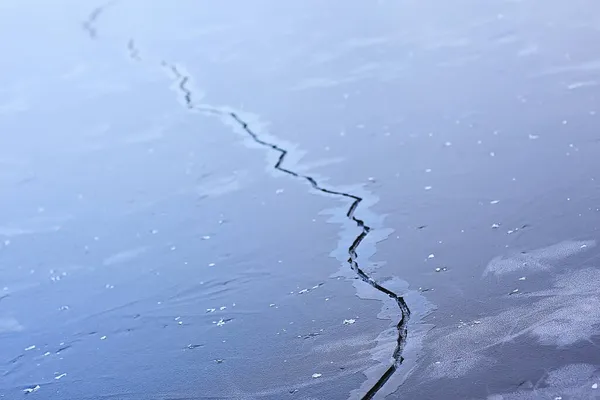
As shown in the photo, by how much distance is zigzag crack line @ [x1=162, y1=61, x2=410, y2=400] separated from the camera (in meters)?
2.66

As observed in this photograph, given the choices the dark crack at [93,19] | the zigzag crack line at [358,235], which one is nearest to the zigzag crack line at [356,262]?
the zigzag crack line at [358,235]

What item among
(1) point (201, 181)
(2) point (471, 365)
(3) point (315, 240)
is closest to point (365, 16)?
(1) point (201, 181)

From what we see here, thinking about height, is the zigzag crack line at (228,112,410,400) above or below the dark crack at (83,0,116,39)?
above

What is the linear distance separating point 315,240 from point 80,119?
123 inches

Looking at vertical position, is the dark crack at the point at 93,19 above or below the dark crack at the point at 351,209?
below

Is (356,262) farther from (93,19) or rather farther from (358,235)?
(93,19)

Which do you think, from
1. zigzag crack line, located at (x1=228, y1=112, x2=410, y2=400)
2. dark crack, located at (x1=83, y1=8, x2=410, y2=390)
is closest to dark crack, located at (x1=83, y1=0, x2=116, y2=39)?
dark crack, located at (x1=83, y1=8, x2=410, y2=390)

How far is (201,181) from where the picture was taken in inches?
190

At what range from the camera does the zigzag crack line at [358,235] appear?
266cm

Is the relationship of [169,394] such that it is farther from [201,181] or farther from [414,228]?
[201,181]

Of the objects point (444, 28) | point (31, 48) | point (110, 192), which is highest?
point (444, 28)

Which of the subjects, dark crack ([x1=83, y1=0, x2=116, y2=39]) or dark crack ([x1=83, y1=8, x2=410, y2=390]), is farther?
dark crack ([x1=83, y1=0, x2=116, y2=39])

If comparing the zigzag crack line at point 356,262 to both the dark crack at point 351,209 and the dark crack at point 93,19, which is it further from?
the dark crack at point 93,19

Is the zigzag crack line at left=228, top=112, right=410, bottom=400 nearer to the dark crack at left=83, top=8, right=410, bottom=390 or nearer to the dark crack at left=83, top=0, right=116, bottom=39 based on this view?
the dark crack at left=83, top=8, right=410, bottom=390
